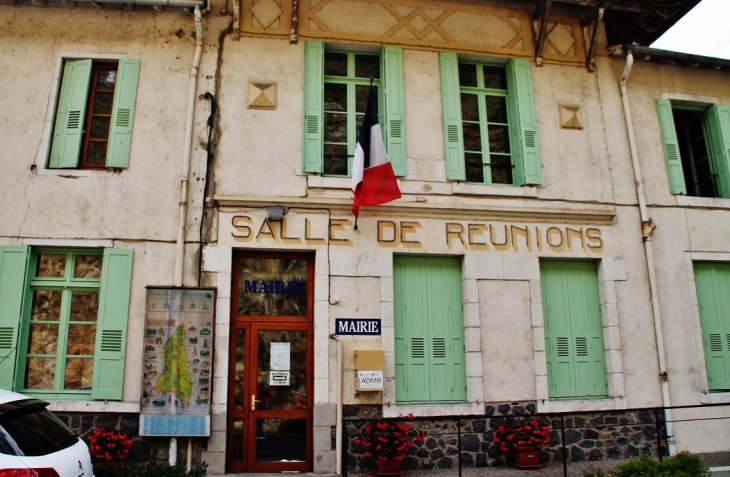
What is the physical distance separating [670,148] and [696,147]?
3.54ft

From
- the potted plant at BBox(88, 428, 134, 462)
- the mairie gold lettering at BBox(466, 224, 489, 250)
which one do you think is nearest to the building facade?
the mairie gold lettering at BBox(466, 224, 489, 250)

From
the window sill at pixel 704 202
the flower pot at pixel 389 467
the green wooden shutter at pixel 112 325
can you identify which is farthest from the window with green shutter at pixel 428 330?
the window sill at pixel 704 202

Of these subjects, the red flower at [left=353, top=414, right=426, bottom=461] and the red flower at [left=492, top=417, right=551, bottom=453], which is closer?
the red flower at [left=353, top=414, right=426, bottom=461]

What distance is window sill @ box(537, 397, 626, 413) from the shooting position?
27.5 feet

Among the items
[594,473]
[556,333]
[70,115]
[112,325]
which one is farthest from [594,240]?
[70,115]

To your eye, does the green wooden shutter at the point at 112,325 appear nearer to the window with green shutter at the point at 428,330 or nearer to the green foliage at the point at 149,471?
the green foliage at the point at 149,471

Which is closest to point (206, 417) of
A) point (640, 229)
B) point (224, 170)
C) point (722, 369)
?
point (224, 170)

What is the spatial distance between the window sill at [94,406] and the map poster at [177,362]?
200 millimetres

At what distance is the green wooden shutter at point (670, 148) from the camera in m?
9.61

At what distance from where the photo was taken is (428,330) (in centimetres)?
849

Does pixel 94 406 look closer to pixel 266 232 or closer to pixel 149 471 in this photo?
pixel 149 471

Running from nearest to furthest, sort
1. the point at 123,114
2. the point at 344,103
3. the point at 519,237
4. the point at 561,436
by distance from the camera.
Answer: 1. the point at 561,436
2. the point at 123,114
3. the point at 519,237
4. the point at 344,103

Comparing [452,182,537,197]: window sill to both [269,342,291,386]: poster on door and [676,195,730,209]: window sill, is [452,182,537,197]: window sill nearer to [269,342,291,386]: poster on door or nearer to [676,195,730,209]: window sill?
[676,195,730,209]: window sill

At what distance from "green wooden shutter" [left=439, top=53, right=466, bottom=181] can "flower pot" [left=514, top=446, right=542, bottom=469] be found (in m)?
3.83
